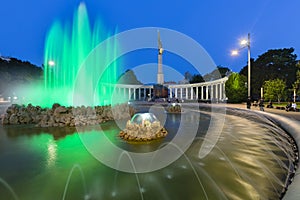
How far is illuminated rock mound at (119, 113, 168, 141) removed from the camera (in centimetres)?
945

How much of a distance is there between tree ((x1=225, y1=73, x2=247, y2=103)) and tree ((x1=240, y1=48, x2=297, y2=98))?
15.5m

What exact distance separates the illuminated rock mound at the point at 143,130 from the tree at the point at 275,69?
50.8m

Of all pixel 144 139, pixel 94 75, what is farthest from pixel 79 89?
pixel 144 139

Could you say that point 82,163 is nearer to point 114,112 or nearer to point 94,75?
point 114,112

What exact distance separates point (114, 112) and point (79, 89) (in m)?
5.54

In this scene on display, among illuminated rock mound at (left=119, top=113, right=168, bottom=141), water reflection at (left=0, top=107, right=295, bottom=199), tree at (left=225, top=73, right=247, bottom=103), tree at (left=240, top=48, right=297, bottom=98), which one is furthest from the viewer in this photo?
tree at (left=240, top=48, right=297, bottom=98)

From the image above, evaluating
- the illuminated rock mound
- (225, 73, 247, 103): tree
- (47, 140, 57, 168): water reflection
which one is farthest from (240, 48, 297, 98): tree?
(47, 140, 57, 168): water reflection

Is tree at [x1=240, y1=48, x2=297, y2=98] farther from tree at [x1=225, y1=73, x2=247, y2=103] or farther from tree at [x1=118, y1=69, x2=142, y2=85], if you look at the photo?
tree at [x1=118, y1=69, x2=142, y2=85]

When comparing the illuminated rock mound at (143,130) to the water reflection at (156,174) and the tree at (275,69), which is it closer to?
the water reflection at (156,174)

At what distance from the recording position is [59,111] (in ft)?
45.8

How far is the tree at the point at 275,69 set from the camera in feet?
171

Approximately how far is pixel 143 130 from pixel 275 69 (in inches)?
2300

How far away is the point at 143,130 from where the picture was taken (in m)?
9.57

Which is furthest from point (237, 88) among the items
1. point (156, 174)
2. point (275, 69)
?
point (156, 174)
